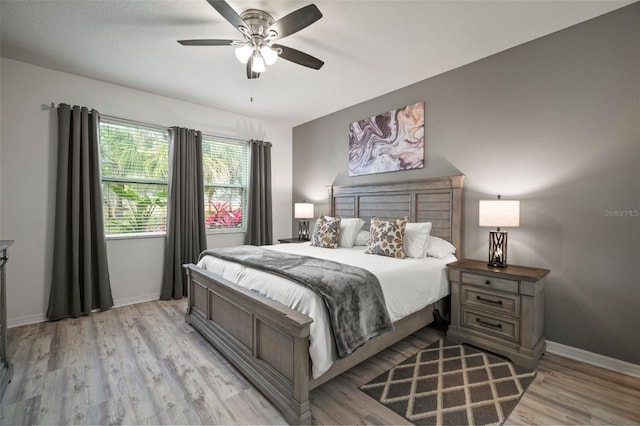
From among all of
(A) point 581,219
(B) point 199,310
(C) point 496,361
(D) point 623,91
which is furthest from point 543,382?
(B) point 199,310

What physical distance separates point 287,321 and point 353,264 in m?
0.96

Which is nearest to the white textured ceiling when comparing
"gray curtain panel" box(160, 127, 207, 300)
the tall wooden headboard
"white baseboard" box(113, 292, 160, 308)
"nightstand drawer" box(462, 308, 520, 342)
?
"gray curtain panel" box(160, 127, 207, 300)

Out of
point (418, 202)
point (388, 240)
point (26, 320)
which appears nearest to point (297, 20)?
point (388, 240)

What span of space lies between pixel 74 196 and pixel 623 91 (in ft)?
16.9

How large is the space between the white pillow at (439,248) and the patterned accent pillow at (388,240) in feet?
1.11

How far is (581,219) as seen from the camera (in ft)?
7.83

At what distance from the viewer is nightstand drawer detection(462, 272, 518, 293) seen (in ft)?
7.57

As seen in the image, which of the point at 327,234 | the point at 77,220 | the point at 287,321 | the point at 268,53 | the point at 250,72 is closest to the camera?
the point at 287,321

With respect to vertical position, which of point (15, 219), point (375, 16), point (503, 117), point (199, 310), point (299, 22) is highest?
point (375, 16)

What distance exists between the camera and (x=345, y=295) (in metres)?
1.87

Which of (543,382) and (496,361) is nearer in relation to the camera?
(543,382)

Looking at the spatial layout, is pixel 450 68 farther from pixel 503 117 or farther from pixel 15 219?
pixel 15 219

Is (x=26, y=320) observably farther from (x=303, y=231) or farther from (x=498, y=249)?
(x=498, y=249)

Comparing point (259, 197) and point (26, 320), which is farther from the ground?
point (259, 197)
